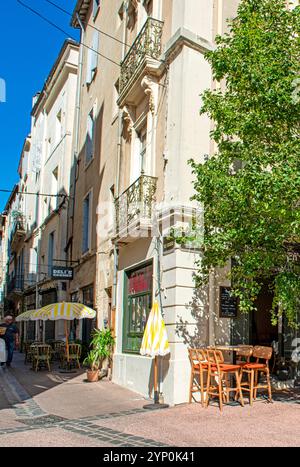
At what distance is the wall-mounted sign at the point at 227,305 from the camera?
10.2m

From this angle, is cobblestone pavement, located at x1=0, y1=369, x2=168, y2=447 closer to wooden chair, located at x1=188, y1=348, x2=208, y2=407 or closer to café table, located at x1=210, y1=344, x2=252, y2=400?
wooden chair, located at x1=188, y1=348, x2=208, y2=407

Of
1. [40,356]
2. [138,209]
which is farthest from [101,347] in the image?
[138,209]

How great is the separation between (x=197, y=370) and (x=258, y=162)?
3999 millimetres

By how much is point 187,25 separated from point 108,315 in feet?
27.0

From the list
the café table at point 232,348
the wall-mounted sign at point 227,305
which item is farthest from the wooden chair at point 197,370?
the wall-mounted sign at point 227,305

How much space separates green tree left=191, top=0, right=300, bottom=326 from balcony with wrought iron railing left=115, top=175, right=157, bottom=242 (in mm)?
2526

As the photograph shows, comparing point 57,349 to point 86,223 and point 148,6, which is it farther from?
point 148,6

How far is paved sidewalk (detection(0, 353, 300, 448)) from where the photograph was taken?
637 centimetres

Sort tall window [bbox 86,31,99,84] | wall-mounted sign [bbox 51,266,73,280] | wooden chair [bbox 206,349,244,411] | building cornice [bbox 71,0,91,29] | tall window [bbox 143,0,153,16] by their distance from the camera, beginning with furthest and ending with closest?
1. building cornice [bbox 71,0,91,29]
2. wall-mounted sign [bbox 51,266,73,280]
3. tall window [bbox 86,31,99,84]
4. tall window [bbox 143,0,153,16]
5. wooden chair [bbox 206,349,244,411]

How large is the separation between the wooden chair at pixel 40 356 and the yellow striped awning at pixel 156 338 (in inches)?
298

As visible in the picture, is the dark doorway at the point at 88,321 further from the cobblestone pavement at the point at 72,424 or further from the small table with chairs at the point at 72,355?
the cobblestone pavement at the point at 72,424

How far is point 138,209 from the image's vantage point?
11.5 meters

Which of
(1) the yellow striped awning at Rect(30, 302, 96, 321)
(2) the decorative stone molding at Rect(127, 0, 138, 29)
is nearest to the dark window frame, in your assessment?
(1) the yellow striped awning at Rect(30, 302, 96, 321)
